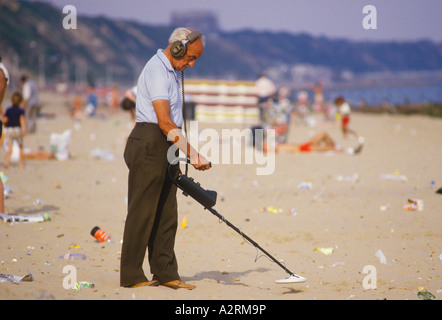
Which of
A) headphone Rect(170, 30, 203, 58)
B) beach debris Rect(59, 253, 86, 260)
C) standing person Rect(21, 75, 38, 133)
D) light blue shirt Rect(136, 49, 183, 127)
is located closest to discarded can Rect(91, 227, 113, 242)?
beach debris Rect(59, 253, 86, 260)

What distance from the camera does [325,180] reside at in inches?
416

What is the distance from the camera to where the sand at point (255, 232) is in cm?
472

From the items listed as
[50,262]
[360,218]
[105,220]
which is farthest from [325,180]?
[50,262]

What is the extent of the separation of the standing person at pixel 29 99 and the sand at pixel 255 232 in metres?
5.22

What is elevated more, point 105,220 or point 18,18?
point 18,18

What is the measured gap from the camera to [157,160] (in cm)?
426

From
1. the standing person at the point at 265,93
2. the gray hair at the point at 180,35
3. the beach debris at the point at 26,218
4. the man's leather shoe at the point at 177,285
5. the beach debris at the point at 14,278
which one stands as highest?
the standing person at the point at 265,93

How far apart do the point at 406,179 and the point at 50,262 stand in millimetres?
6957

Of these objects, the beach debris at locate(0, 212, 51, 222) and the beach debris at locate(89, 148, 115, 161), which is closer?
the beach debris at locate(0, 212, 51, 222)

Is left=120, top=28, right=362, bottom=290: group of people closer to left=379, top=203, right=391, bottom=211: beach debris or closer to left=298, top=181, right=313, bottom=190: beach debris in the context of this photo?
left=379, top=203, right=391, bottom=211: beach debris

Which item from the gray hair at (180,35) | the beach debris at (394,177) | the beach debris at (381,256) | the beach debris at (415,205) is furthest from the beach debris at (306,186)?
the gray hair at (180,35)

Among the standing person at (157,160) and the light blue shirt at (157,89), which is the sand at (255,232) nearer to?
the standing person at (157,160)

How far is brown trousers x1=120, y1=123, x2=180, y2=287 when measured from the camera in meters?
4.24

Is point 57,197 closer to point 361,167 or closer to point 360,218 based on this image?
point 360,218
